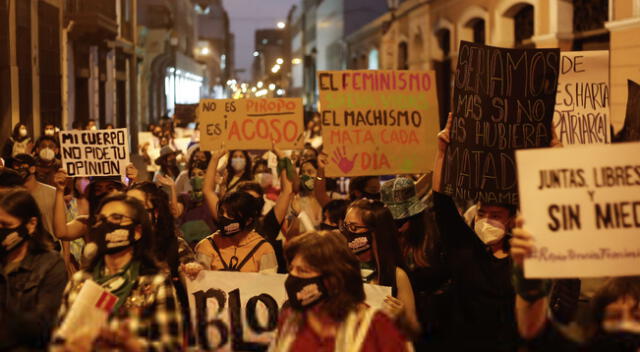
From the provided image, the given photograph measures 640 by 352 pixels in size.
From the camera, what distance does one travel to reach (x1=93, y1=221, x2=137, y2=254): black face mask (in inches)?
161

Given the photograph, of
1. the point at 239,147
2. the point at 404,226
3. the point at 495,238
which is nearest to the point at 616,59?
the point at 239,147

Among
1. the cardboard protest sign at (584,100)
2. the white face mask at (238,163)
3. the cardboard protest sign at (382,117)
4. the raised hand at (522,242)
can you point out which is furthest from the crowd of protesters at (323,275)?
the white face mask at (238,163)

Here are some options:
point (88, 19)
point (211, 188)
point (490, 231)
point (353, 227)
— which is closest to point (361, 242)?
point (353, 227)

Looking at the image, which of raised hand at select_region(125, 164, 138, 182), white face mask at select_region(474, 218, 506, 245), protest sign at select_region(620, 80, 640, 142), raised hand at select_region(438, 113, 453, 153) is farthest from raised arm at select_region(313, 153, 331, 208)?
white face mask at select_region(474, 218, 506, 245)

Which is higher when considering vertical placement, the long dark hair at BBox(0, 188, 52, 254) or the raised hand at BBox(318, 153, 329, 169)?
the raised hand at BBox(318, 153, 329, 169)

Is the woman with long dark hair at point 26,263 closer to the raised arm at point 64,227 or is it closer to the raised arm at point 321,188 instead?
the raised arm at point 64,227

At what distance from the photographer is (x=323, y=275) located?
362 cm

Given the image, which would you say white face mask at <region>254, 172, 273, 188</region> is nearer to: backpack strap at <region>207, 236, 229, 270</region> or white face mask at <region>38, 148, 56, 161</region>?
white face mask at <region>38, 148, 56, 161</region>

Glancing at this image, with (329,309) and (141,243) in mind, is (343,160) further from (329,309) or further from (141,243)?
(329,309)

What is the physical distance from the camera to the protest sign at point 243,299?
178 inches

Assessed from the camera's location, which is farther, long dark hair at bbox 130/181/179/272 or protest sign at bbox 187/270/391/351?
long dark hair at bbox 130/181/179/272

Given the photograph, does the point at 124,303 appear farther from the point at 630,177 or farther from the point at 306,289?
the point at 630,177

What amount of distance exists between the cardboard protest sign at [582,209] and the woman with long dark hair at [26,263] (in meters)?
2.08

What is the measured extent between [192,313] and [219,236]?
880mm
